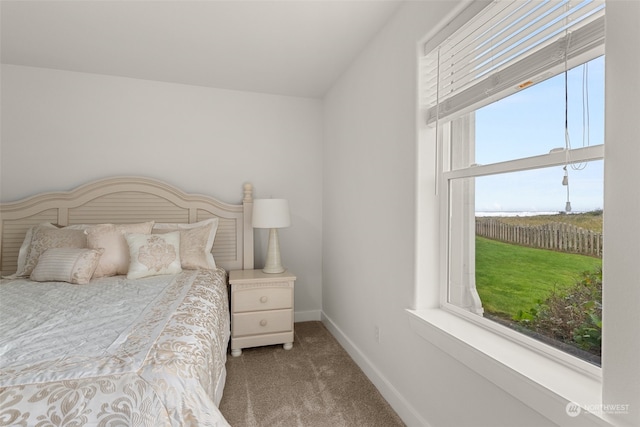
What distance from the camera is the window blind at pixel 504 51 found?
98 centimetres

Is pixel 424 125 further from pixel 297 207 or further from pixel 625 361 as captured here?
pixel 297 207

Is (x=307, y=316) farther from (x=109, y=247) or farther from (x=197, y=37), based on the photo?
(x=197, y=37)

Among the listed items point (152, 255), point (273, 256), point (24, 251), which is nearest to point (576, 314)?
point (273, 256)

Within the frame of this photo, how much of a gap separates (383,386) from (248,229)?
183 centimetres

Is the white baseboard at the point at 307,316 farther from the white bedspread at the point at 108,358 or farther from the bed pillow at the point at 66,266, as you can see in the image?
the bed pillow at the point at 66,266

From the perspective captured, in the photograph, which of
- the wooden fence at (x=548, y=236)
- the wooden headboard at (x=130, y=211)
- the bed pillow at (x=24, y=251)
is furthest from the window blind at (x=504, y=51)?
the bed pillow at (x=24, y=251)

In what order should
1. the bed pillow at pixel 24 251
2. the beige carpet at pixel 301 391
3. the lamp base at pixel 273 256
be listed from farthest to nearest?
the lamp base at pixel 273 256, the bed pillow at pixel 24 251, the beige carpet at pixel 301 391

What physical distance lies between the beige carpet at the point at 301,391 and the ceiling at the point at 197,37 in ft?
7.92

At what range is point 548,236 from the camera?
115cm

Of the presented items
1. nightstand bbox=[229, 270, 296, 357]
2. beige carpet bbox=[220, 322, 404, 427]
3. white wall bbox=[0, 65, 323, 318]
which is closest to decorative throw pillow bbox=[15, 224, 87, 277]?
white wall bbox=[0, 65, 323, 318]

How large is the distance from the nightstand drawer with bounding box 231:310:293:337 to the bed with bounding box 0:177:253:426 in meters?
0.33

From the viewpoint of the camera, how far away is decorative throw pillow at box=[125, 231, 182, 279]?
2.33 metres

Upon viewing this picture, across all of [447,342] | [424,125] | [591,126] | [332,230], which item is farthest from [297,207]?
[591,126]

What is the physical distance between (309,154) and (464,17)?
2.18 meters
